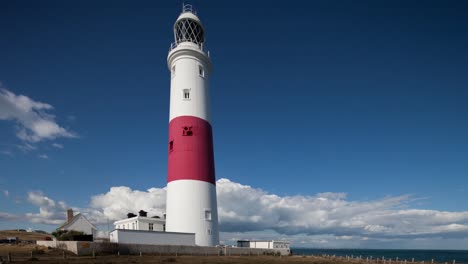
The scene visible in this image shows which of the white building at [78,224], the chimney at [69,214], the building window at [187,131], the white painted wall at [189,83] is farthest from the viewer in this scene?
the chimney at [69,214]

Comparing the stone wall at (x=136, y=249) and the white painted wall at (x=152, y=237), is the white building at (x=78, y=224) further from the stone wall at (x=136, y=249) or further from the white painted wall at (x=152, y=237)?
the white painted wall at (x=152, y=237)

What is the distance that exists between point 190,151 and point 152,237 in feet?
25.3

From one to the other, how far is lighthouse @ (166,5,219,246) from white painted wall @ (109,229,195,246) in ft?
2.43

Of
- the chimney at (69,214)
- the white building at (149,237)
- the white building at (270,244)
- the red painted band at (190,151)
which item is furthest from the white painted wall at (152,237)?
the chimney at (69,214)

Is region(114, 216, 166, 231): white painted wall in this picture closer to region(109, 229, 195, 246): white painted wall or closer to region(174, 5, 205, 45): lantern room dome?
region(109, 229, 195, 246): white painted wall

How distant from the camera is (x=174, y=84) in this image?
32.8 meters

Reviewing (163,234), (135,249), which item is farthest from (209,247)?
(135,249)

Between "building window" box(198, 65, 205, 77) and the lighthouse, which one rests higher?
"building window" box(198, 65, 205, 77)

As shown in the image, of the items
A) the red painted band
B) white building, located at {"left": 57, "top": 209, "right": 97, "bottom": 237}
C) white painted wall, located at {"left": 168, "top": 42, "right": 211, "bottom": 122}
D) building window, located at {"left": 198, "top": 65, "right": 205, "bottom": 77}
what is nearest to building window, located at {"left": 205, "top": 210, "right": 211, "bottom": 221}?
the red painted band

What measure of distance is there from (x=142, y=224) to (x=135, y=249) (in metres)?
10.8

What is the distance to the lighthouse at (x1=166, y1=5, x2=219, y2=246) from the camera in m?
29.2

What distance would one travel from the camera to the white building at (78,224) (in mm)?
42125

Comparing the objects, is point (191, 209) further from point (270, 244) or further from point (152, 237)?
point (270, 244)

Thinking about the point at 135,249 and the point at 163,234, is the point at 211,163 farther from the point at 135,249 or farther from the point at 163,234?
the point at 135,249
